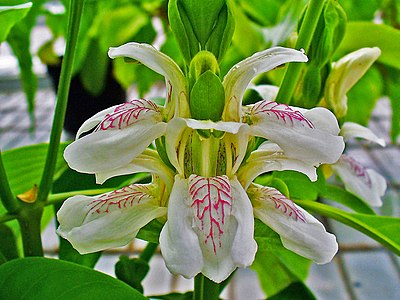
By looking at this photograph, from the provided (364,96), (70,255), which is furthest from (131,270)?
(364,96)

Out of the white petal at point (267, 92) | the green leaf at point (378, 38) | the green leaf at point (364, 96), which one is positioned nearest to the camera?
the white petal at point (267, 92)

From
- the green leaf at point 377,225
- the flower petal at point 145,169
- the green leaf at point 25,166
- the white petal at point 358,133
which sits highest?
the flower petal at point 145,169

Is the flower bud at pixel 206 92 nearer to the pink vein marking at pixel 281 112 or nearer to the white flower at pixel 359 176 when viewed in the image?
the pink vein marking at pixel 281 112

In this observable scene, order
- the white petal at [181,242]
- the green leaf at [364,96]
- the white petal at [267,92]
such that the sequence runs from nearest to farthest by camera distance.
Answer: the white petal at [181,242], the white petal at [267,92], the green leaf at [364,96]

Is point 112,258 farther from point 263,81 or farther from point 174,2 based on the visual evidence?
point 174,2

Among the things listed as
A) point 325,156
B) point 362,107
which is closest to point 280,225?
point 325,156

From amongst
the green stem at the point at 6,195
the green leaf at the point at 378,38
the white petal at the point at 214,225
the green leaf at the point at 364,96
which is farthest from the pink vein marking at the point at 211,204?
the green leaf at the point at 364,96

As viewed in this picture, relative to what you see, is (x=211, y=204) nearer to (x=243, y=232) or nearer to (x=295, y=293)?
(x=243, y=232)
